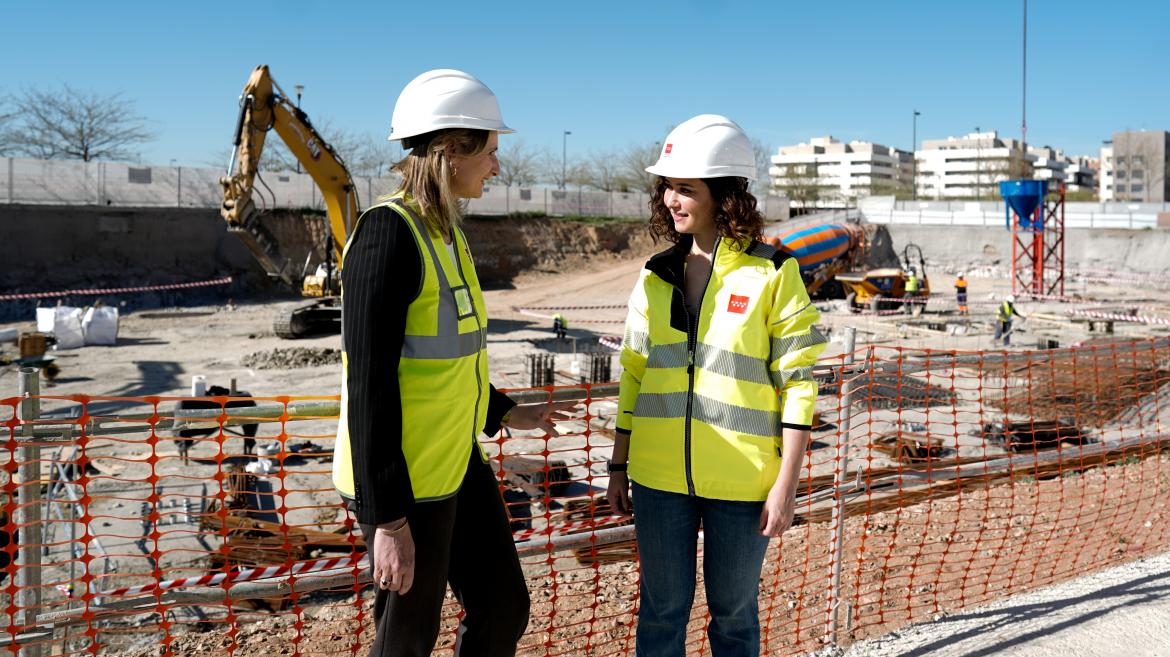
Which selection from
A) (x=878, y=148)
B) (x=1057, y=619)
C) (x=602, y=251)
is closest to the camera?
(x=1057, y=619)

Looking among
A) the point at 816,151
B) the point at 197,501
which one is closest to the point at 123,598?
the point at 197,501

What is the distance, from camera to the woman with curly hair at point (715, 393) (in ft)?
8.28

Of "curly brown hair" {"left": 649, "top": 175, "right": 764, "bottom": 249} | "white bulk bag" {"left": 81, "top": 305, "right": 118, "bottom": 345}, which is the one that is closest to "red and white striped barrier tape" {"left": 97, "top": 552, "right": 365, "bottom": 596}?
"curly brown hair" {"left": 649, "top": 175, "right": 764, "bottom": 249}

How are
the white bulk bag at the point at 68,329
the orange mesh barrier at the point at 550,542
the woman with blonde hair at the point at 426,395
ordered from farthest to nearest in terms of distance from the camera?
1. the white bulk bag at the point at 68,329
2. the orange mesh barrier at the point at 550,542
3. the woman with blonde hair at the point at 426,395

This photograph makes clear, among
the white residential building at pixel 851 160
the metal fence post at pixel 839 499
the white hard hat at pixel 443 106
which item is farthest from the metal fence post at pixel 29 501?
the white residential building at pixel 851 160

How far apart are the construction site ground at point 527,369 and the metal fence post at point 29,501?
1159 mm

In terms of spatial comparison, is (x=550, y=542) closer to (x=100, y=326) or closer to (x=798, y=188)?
(x=100, y=326)

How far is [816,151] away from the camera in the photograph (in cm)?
13238

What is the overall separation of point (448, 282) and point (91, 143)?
52.1 m

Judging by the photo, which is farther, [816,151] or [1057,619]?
[816,151]

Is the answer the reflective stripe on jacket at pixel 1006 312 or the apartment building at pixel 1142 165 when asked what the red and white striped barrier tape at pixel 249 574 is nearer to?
the reflective stripe on jacket at pixel 1006 312

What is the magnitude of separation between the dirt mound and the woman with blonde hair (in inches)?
585

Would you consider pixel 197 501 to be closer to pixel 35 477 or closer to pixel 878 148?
pixel 35 477

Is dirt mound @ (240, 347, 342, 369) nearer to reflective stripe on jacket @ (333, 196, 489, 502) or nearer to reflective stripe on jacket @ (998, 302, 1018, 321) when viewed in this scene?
reflective stripe on jacket @ (998, 302, 1018, 321)
